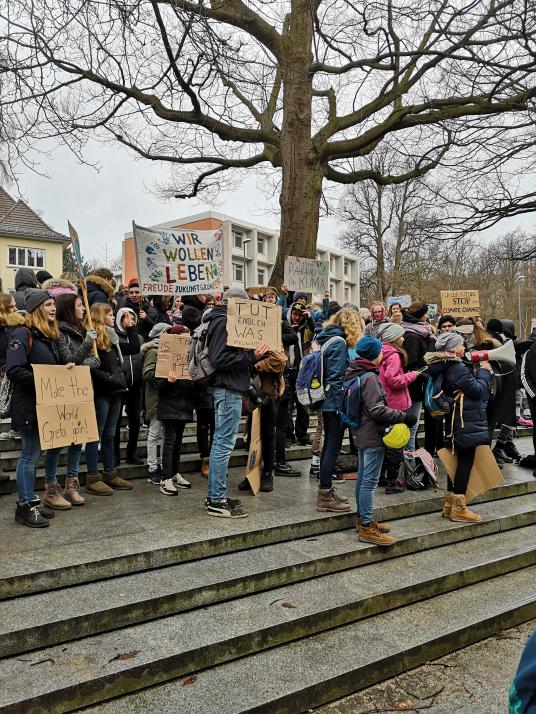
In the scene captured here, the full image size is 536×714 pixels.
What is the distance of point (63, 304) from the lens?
17.4 ft

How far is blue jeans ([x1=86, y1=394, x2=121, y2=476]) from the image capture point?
5.66 m

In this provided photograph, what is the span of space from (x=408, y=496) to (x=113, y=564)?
331cm

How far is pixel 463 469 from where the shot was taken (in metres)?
5.47

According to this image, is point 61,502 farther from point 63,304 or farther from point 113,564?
point 63,304

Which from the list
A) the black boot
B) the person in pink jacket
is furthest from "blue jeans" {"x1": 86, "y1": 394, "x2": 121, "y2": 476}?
the person in pink jacket

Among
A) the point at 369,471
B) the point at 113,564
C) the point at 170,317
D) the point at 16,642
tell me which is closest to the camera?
the point at 16,642

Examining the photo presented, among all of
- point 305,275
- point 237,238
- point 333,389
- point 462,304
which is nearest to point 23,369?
point 333,389

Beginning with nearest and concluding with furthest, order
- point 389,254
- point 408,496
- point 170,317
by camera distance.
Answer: point 408,496
point 170,317
point 389,254

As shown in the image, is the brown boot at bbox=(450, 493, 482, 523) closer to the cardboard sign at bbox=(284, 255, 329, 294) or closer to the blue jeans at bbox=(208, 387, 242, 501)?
the blue jeans at bbox=(208, 387, 242, 501)

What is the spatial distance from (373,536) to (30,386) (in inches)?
123

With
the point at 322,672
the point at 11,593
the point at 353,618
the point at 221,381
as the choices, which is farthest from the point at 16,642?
the point at 221,381

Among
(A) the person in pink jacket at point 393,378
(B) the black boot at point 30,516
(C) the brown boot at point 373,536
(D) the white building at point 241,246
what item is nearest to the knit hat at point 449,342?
(A) the person in pink jacket at point 393,378

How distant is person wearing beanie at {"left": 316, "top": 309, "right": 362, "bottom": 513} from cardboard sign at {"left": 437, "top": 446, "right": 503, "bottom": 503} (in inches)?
41.8

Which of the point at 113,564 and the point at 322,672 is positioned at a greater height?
the point at 113,564
